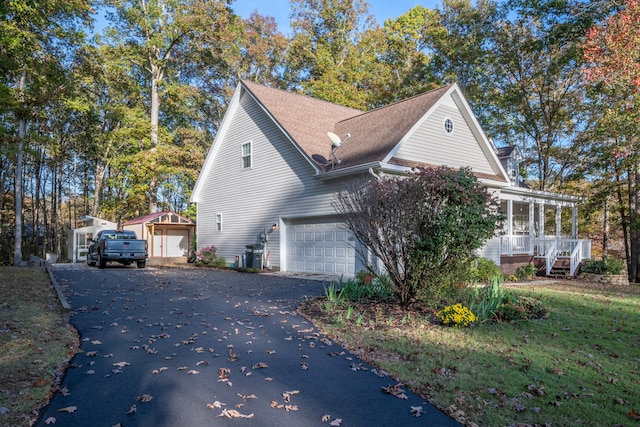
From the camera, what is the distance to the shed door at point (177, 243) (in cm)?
2822

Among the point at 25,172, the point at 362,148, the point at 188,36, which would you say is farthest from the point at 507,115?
the point at 25,172

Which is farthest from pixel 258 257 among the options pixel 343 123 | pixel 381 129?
pixel 381 129

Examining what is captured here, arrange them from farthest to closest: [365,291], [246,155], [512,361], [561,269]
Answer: [246,155], [561,269], [365,291], [512,361]

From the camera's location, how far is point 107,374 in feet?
15.2

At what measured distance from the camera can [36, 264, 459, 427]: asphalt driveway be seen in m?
3.66

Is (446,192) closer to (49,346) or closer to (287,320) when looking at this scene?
(287,320)

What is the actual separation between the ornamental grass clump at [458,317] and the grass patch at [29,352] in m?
5.54

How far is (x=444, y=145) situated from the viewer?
51.7 feet

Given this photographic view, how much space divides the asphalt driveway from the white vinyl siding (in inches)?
330

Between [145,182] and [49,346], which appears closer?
[49,346]

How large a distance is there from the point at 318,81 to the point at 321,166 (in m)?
16.5

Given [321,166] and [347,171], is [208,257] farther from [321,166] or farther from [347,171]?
[347,171]

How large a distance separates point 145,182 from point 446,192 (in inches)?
1001

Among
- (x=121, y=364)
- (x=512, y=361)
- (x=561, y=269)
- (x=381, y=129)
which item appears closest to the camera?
(x=121, y=364)
